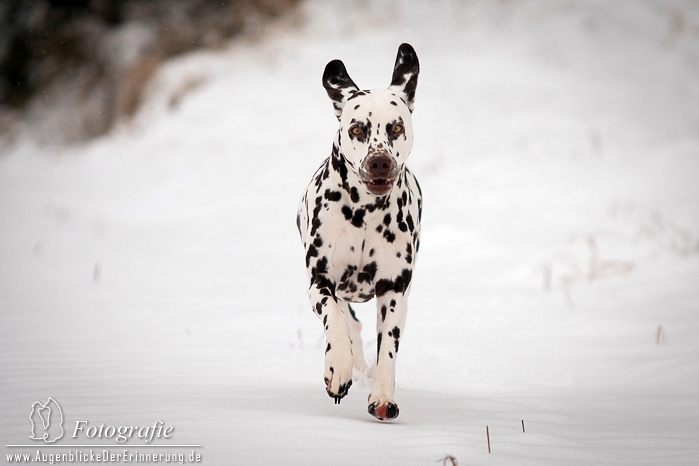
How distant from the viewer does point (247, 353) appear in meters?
5.19

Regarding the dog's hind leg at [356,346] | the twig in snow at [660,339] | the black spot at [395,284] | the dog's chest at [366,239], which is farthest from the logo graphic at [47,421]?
the twig in snow at [660,339]

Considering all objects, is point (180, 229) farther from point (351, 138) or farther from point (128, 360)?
point (351, 138)

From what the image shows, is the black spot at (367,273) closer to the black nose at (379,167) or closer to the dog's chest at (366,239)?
the dog's chest at (366,239)

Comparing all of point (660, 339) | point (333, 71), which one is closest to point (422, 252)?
point (660, 339)

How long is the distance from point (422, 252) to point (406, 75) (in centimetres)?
605

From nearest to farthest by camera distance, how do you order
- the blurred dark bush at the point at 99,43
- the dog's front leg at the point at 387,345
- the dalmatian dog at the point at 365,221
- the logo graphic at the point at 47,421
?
the logo graphic at the point at 47,421, the dog's front leg at the point at 387,345, the dalmatian dog at the point at 365,221, the blurred dark bush at the point at 99,43

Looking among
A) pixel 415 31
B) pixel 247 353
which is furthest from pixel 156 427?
pixel 415 31

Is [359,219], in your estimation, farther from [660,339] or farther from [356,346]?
[660,339]

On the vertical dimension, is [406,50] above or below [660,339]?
above

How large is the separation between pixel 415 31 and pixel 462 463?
16657 mm

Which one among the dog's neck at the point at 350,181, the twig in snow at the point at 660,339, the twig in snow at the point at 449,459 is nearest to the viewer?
the twig in snow at the point at 449,459

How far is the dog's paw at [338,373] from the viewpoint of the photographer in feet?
11.3

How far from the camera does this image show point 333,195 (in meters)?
4.02

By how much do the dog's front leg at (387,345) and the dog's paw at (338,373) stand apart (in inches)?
6.1
